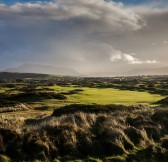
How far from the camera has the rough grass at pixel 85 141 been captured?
1891 centimetres

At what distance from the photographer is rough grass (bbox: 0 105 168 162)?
62.0 ft

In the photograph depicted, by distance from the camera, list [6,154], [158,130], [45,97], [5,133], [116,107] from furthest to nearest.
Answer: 1. [45,97]
2. [116,107]
3. [158,130]
4. [5,133]
5. [6,154]

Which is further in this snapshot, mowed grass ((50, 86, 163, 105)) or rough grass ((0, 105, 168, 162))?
mowed grass ((50, 86, 163, 105))

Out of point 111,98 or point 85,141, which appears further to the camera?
point 111,98

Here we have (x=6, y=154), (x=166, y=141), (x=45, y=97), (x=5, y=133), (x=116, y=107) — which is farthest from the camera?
(x=45, y=97)

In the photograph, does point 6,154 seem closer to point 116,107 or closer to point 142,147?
point 142,147

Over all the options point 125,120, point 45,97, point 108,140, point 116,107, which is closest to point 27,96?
point 45,97

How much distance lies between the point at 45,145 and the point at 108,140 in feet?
12.9

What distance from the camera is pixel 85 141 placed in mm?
20328

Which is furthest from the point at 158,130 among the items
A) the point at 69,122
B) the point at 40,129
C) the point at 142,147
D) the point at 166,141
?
the point at 40,129

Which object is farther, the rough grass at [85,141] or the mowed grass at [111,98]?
the mowed grass at [111,98]

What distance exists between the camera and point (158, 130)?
23.7 metres

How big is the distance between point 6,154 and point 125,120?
973 cm

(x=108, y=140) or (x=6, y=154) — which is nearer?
(x=6, y=154)
